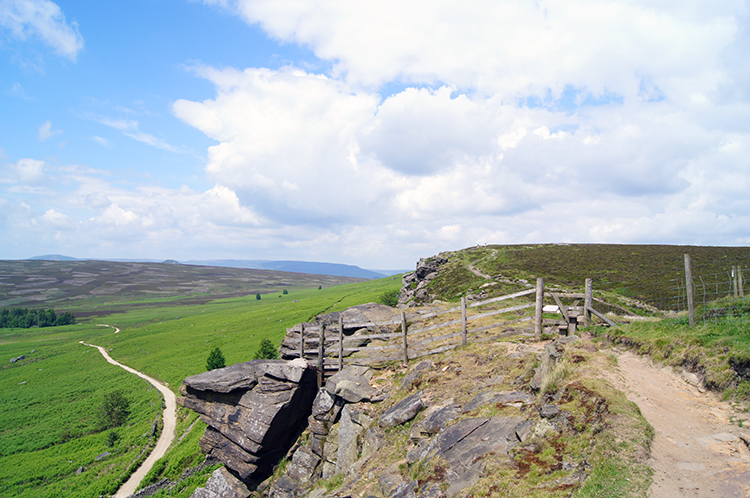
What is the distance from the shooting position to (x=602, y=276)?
143 feet

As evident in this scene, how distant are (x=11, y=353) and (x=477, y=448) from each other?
114 meters

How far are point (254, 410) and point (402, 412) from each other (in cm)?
944

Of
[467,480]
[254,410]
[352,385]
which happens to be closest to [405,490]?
[467,480]

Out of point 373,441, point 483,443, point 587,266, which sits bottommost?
point 373,441

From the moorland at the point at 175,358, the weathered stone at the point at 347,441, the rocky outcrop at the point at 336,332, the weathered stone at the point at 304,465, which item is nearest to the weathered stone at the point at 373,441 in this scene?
the weathered stone at the point at 347,441

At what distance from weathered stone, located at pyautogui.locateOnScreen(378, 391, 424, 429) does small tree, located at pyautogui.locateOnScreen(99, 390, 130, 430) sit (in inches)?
1665

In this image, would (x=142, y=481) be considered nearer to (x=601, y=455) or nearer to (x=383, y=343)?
(x=383, y=343)

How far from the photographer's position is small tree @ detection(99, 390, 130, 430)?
3906cm

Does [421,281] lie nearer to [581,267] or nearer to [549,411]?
[581,267]

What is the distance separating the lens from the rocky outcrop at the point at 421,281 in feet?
159

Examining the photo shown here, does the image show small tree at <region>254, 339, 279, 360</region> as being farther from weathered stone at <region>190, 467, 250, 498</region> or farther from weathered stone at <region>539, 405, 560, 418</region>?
weathered stone at <region>539, 405, 560, 418</region>

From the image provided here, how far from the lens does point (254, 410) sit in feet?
56.7

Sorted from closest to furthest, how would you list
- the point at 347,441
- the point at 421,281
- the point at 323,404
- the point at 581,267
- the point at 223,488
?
the point at 347,441, the point at 323,404, the point at 223,488, the point at 581,267, the point at 421,281

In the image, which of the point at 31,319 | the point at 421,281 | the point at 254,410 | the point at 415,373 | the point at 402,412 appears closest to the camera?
the point at 402,412
